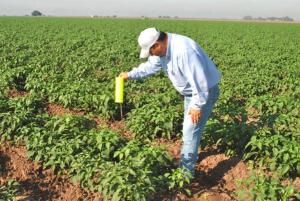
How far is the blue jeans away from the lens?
16.9 feet

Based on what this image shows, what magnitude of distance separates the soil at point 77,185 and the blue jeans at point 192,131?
0.31 m

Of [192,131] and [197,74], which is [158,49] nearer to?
[197,74]

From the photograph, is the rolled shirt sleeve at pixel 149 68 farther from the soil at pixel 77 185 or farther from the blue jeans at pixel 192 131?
the soil at pixel 77 185

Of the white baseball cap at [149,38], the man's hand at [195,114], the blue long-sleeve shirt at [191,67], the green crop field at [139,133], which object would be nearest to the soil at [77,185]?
the green crop field at [139,133]

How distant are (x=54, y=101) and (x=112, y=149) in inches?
128

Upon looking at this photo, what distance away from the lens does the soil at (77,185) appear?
5.32m

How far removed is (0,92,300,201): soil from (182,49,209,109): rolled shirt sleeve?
3.87 ft

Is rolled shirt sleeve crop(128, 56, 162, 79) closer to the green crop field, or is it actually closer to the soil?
the green crop field

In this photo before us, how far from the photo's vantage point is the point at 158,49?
15.8 feet

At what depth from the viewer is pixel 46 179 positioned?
5730mm

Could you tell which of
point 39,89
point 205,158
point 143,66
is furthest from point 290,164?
point 39,89

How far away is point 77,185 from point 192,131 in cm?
153

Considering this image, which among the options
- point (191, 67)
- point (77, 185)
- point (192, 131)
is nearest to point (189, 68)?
point (191, 67)

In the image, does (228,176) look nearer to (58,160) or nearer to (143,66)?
(143,66)
